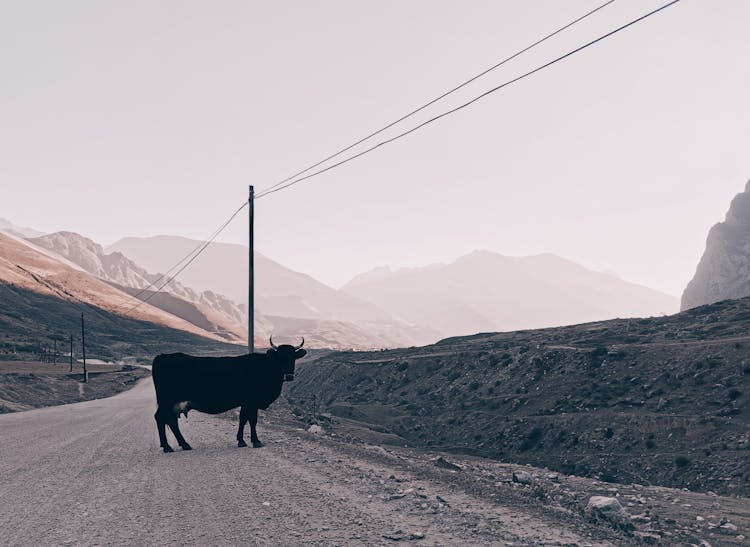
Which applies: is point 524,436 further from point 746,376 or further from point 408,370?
point 408,370

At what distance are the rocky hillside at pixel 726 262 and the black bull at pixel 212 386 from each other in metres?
150

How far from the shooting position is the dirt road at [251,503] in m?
9.05

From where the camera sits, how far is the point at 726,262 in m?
152

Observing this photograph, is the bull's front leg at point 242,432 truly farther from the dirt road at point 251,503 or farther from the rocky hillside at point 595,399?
the rocky hillside at point 595,399

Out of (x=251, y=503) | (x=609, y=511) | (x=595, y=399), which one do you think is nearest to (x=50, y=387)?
(x=595, y=399)

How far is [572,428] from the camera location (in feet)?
110

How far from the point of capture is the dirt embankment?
5309 centimetres

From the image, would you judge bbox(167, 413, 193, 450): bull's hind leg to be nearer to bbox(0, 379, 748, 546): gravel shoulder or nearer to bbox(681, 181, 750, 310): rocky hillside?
bbox(0, 379, 748, 546): gravel shoulder

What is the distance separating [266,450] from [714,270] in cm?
16540

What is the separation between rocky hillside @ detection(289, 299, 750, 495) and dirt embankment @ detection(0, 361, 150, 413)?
24.7m

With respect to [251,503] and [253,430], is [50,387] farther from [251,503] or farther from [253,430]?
[251,503]

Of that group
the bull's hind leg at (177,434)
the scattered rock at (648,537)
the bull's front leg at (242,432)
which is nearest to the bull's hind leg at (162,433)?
the bull's hind leg at (177,434)

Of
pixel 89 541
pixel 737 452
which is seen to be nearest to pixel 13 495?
pixel 89 541

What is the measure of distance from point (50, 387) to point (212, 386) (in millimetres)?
55316
